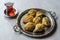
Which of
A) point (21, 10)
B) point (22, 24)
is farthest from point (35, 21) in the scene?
point (21, 10)

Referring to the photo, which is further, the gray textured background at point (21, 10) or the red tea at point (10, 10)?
the red tea at point (10, 10)

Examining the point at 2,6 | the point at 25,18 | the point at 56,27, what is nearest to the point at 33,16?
the point at 25,18

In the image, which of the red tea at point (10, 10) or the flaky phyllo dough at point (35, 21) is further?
the red tea at point (10, 10)

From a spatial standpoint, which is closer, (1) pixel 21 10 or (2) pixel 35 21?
(2) pixel 35 21

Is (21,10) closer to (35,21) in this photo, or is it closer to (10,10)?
(10,10)

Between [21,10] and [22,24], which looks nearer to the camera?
[22,24]

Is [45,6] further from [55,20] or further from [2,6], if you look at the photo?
[2,6]

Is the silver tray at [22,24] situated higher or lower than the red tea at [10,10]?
lower

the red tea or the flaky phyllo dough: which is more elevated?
the red tea

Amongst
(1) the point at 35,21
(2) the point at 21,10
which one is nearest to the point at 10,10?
(2) the point at 21,10

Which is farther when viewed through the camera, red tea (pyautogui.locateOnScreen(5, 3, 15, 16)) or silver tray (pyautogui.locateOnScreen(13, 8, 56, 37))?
red tea (pyautogui.locateOnScreen(5, 3, 15, 16))

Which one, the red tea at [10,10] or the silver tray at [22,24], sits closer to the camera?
the silver tray at [22,24]
